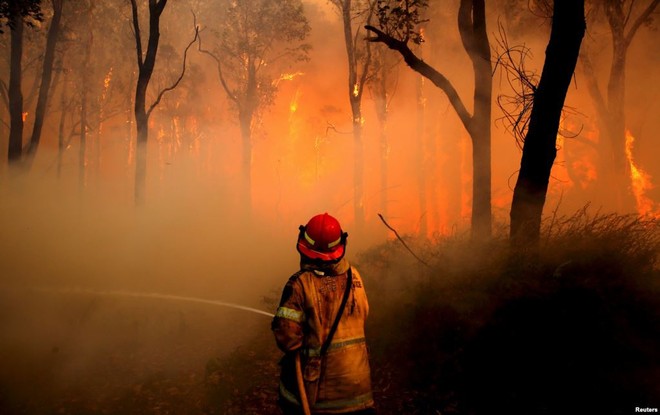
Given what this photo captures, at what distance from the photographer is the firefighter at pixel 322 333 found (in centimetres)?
256

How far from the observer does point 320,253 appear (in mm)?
2668

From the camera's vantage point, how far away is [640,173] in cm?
1461

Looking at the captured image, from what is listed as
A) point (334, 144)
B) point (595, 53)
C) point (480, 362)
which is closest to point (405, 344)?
point (480, 362)

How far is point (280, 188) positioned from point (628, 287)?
29636 millimetres

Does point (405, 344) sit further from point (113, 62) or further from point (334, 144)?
point (113, 62)

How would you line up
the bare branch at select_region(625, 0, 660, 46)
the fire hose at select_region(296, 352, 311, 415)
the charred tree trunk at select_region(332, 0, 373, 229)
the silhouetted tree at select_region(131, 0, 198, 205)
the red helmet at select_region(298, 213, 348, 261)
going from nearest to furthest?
the fire hose at select_region(296, 352, 311, 415) → the red helmet at select_region(298, 213, 348, 261) → the bare branch at select_region(625, 0, 660, 46) → the silhouetted tree at select_region(131, 0, 198, 205) → the charred tree trunk at select_region(332, 0, 373, 229)

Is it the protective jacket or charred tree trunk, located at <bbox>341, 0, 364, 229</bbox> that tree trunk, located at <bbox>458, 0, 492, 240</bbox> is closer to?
the protective jacket

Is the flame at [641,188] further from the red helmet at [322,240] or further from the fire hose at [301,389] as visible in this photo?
the fire hose at [301,389]

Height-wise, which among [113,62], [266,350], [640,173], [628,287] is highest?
[113,62]

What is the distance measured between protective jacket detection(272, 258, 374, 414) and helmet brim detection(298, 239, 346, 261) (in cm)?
7

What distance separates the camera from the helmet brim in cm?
266

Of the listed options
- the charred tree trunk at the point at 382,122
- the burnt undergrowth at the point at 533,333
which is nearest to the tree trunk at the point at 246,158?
the charred tree trunk at the point at 382,122

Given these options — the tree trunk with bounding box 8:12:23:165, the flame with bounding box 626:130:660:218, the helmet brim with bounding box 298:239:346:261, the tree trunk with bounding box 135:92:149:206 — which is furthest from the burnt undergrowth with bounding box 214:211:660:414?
the tree trunk with bounding box 8:12:23:165

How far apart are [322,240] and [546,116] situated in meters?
4.14
